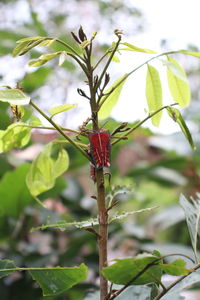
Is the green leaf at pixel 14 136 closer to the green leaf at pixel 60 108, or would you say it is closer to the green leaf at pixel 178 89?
the green leaf at pixel 60 108

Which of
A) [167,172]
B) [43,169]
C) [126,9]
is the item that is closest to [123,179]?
[167,172]

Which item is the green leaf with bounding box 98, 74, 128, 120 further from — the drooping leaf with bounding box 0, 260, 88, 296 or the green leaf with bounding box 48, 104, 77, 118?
the drooping leaf with bounding box 0, 260, 88, 296

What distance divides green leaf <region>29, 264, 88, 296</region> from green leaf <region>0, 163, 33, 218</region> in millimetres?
484

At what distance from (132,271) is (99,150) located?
12cm

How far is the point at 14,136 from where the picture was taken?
52cm

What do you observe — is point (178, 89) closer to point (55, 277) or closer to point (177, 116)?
point (177, 116)

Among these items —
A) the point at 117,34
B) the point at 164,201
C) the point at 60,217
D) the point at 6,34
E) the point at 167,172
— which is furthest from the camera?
the point at 164,201

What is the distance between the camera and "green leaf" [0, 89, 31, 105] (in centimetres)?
44

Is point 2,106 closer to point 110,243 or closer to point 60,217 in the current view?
point 60,217

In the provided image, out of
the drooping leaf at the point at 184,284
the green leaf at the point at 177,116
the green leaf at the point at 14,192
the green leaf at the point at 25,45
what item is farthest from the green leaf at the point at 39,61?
the green leaf at the point at 14,192

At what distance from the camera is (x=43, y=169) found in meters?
0.56

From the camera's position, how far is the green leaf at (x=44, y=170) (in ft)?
1.82

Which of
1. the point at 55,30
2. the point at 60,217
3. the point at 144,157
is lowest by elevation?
the point at 144,157

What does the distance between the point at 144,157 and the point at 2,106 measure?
3.57ft
